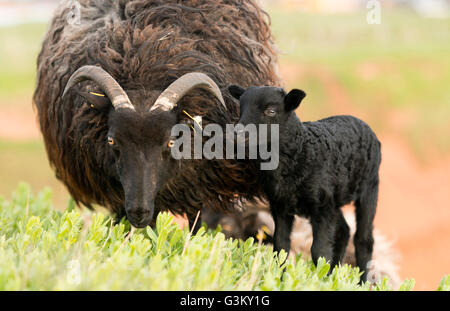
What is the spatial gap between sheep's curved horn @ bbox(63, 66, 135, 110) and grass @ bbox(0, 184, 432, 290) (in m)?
0.83

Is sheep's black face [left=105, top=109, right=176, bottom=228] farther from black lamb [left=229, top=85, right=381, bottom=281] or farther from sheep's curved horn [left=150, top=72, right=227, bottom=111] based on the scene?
black lamb [left=229, top=85, right=381, bottom=281]

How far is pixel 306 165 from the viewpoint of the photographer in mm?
4297

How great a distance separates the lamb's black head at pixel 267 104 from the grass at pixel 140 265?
2.72 ft

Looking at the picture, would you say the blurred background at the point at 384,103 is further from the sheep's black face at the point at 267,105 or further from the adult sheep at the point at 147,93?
the sheep's black face at the point at 267,105

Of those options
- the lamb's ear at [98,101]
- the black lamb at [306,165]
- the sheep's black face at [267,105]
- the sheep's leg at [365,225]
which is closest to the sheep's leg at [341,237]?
the sheep's leg at [365,225]

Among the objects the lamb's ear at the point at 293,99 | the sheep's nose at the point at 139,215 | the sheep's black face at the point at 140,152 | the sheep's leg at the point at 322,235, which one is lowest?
the sheep's leg at the point at 322,235

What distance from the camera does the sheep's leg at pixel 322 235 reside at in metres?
4.33

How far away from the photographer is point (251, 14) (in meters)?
6.11

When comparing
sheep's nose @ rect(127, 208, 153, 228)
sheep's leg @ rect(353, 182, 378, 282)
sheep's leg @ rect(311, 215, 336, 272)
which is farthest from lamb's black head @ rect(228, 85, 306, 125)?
sheep's leg @ rect(353, 182, 378, 282)

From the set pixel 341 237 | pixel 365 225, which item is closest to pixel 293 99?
pixel 365 225

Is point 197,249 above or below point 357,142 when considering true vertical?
below

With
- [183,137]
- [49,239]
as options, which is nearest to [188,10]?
[183,137]
